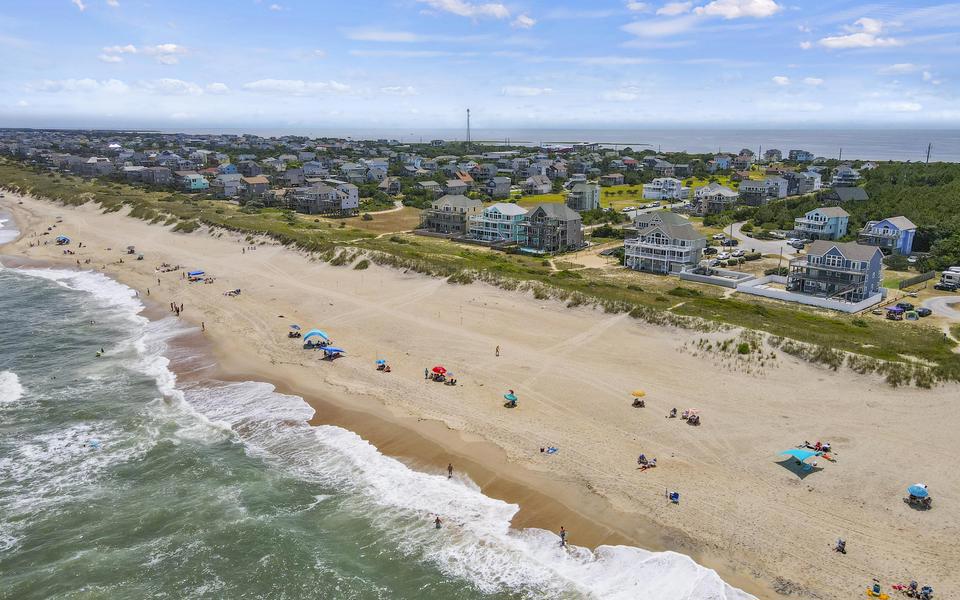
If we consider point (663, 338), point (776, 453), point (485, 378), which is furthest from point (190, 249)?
point (776, 453)

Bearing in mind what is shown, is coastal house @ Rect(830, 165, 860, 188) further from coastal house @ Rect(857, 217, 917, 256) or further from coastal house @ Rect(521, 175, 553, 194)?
coastal house @ Rect(521, 175, 553, 194)

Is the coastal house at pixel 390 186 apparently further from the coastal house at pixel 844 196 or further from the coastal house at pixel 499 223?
the coastal house at pixel 844 196

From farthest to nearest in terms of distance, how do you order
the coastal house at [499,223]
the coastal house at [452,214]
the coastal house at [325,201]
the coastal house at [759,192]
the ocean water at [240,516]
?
the coastal house at [759,192]
the coastal house at [325,201]
the coastal house at [452,214]
the coastal house at [499,223]
the ocean water at [240,516]

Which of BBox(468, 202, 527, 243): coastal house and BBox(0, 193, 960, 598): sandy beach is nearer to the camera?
BBox(0, 193, 960, 598): sandy beach

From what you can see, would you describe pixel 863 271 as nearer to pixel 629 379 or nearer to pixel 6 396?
pixel 629 379

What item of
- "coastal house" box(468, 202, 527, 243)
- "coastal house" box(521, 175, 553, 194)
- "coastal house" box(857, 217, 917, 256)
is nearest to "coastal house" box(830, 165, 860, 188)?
"coastal house" box(857, 217, 917, 256)

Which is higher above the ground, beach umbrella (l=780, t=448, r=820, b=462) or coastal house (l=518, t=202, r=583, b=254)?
coastal house (l=518, t=202, r=583, b=254)

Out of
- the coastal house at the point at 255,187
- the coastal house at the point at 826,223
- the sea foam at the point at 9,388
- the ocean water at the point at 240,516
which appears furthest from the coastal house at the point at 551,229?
the coastal house at the point at 255,187
